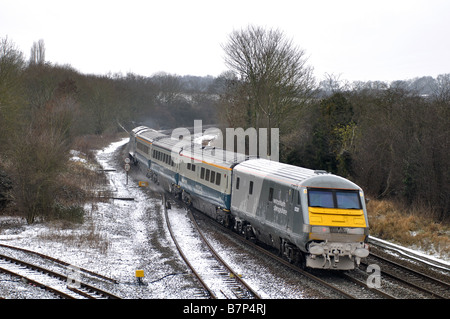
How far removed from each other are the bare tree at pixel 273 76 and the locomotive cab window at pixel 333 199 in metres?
20.5

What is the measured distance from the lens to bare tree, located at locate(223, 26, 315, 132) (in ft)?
116

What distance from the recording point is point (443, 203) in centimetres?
2053

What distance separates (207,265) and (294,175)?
12.6ft

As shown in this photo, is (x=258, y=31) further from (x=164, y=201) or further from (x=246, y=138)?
(x=164, y=201)

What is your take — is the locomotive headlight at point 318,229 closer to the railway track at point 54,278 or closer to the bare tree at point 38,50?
the railway track at point 54,278

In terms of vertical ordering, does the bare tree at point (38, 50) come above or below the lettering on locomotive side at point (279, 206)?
above

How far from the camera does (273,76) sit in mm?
35594

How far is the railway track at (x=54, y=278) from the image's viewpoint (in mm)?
11789

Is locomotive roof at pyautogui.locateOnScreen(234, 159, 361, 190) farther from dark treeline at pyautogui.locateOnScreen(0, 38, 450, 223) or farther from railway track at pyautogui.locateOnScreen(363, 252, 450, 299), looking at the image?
dark treeline at pyautogui.locateOnScreen(0, 38, 450, 223)

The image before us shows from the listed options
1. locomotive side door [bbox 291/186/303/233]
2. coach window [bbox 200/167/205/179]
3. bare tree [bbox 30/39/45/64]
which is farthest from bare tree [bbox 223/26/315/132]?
bare tree [bbox 30/39/45/64]

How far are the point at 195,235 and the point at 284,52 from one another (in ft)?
64.5

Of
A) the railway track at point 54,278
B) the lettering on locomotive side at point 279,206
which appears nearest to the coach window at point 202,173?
the lettering on locomotive side at point 279,206

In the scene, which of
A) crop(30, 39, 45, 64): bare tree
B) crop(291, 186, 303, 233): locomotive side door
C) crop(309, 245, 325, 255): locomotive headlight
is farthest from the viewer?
crop(30, 39, 45, 64): bare tree

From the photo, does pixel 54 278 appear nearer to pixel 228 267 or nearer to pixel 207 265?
pixel 207 265
